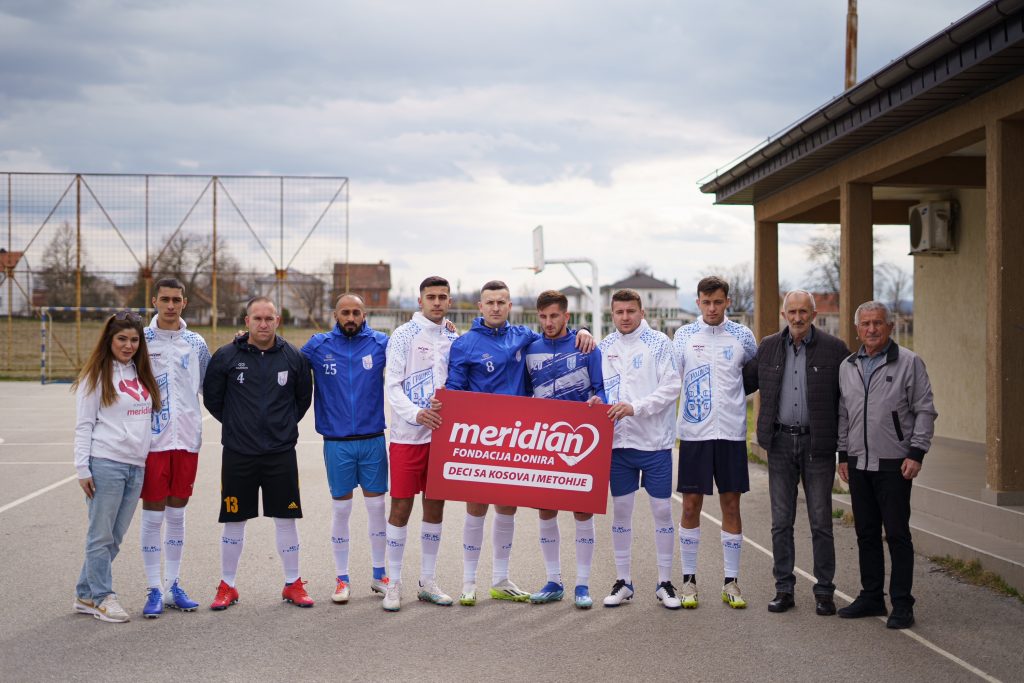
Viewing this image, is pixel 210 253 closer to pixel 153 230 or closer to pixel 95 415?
pixel 153 230

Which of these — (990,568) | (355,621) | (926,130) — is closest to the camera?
(355,621)

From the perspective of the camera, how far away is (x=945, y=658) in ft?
17.7

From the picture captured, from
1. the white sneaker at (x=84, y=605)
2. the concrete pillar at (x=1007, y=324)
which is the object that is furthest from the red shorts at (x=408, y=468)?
the concrete pillar at (x=1007, y=324)

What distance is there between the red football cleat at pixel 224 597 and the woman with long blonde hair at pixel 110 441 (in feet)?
1.85

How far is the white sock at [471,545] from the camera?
21.9 feet

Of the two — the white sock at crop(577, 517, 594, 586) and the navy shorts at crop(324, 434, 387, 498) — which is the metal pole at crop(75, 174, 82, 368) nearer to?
the navy shorts at crop(324, 434, 387, 498)

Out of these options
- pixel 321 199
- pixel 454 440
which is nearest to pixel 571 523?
pixel 454 440

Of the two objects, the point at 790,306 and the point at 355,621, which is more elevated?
the point at 790,306

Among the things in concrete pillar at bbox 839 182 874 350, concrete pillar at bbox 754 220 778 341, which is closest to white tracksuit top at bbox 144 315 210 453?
concrete pillar at bbox 839 182 874 350

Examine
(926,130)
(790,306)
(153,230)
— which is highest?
(153,230)

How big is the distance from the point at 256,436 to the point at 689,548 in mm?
3084

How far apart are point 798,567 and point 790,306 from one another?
2329 mm

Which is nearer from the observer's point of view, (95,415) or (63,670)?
(63,670)

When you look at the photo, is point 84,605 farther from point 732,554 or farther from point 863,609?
point 863,609
